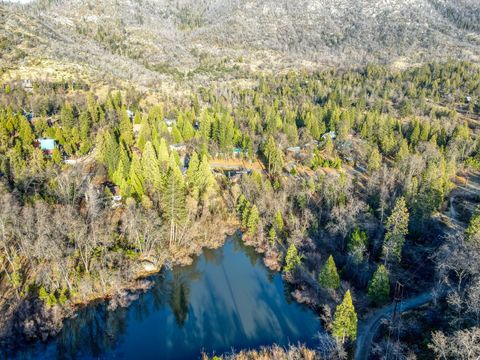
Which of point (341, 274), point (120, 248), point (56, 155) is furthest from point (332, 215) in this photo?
point (56, 155)

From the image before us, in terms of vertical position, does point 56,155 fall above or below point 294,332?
above

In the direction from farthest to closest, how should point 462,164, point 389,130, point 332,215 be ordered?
point 389,130
point 462,164
point 332,215

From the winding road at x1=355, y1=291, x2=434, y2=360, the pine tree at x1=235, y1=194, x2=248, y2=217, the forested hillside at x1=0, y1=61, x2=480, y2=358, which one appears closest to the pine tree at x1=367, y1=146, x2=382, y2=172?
the forested hillside at x1=0, y1=61, x2=480, y2=358

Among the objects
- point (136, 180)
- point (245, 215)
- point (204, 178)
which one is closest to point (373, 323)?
point (245, 215)

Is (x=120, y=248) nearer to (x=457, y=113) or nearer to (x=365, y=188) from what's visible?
(x=365, y=188)

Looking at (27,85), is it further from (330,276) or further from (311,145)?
(330,276)

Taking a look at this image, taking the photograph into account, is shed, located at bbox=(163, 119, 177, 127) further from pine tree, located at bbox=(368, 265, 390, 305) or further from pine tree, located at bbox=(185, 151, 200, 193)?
pine tree, located at bbox=(368, 265, 390, 305)

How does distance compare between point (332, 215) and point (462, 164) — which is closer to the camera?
point (332, 215)
